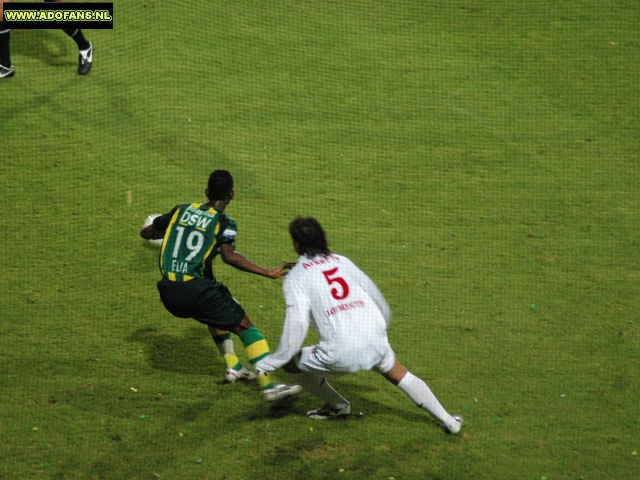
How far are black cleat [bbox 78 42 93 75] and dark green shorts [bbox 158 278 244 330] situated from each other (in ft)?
17.9

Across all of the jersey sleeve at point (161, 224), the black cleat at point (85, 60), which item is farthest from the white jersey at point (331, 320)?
the black cleat at point (85, 60)

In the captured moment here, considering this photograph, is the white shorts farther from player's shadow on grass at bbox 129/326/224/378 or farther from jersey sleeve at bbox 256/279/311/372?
player's shadow on grass at bbox 129/326/224/378

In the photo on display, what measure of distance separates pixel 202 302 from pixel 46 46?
6610mm

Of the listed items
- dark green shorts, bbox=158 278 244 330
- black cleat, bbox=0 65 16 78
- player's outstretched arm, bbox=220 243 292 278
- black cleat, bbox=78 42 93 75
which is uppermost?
black cleat, bbox=78 42 93 75

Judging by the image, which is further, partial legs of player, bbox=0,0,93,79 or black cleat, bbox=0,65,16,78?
black cleat, bbox=0,65,16,78

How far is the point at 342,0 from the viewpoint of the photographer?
1192 centimetres

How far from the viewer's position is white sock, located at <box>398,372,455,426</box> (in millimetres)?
4949

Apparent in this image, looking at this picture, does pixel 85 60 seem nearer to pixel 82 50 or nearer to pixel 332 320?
pixel 82 50

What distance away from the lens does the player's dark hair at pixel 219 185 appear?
17.5 ft

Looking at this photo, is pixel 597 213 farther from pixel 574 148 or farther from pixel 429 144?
pixel 429 144

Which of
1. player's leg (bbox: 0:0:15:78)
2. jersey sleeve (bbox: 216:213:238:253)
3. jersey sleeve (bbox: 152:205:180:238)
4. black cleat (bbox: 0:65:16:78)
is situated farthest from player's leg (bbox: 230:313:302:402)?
black cleat (bbox: 0:65:16:78)

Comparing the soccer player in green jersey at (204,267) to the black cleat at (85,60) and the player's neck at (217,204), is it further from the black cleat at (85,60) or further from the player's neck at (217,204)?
the black cleat at (85,60)

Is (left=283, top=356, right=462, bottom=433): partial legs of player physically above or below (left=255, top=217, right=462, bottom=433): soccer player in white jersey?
below

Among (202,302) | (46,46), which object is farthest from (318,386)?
(46,46)
